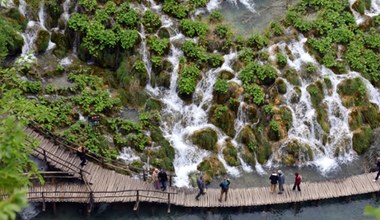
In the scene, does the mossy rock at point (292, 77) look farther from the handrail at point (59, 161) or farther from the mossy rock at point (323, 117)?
the handrail at point (59, 161)

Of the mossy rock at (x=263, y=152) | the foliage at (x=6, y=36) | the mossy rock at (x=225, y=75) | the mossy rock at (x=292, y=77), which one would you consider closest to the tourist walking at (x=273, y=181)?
the mossy rock at (x=263, y=152)

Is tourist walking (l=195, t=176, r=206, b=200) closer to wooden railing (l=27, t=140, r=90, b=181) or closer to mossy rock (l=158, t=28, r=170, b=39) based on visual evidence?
wooden railing (l=27, t=140, r=90, b=181)

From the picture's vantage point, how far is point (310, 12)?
4141 cm

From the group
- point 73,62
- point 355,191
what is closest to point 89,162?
point 73,62

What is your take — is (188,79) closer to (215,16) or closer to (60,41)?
(215,16)

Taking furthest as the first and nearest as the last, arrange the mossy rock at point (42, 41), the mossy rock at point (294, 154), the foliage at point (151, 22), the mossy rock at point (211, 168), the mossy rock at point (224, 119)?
1. the foliage at point (151, 22)
2. the mossy rock at point (42, 41)
3. the mossy rock at point (224, 119)
4. the mossy rock at point (294, 154)
5. the mossy rock at point (211, 168)

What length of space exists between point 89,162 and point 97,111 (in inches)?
152

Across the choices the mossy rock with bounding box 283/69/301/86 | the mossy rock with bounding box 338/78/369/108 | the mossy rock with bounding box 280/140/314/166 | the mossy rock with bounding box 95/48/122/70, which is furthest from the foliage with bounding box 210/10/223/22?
the mossy rock with bounding box 280/140/314/166

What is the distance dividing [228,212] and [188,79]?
31.5 feet

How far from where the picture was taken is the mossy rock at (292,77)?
123 feet

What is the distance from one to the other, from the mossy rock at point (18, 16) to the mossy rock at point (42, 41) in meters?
1.14

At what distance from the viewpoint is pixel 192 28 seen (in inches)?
1538

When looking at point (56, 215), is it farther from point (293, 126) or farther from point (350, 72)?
point (350, 72)

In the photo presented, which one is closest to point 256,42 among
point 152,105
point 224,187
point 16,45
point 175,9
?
point 175,9
